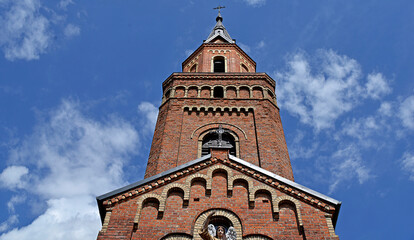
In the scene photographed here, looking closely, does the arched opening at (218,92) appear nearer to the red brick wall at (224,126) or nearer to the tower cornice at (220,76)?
the red brick wall at (224,126)

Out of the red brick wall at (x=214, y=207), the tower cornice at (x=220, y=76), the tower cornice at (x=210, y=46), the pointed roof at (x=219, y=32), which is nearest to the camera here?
the red brick wall at (x=214, y=207)

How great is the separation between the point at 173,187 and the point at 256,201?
233 centimetres

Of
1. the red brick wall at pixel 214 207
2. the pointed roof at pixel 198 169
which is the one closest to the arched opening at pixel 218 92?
the pointed roof at pixel 198 169

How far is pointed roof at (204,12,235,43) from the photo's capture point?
101 feet

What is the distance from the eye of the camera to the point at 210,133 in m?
18.8

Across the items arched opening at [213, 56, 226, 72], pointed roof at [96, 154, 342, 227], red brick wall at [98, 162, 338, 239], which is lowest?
red brick wall at [98, 162, 338, 239]

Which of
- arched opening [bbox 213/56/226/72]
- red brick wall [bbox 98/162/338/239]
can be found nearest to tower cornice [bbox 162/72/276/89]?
arched opening [bbox 213/56/226/72]

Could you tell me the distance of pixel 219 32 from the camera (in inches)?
1287

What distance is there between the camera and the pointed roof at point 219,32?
30.7 m

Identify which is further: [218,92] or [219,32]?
[219,32]

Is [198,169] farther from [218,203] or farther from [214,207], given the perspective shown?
[214,207]

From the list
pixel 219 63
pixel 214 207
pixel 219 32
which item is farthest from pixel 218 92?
pixel 214 207

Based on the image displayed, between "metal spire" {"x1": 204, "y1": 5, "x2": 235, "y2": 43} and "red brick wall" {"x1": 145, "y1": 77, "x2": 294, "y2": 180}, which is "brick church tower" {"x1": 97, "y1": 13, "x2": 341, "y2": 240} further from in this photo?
"metal spire" {"x1": 204, "y1": 5, "x2": 235, "y2": 43}

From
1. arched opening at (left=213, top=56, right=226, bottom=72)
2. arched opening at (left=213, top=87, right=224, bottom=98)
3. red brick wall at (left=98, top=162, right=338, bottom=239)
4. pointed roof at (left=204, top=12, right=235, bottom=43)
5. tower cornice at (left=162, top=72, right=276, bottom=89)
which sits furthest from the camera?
pointed roof at (left=204, top=12, right=235, bottom=43)
